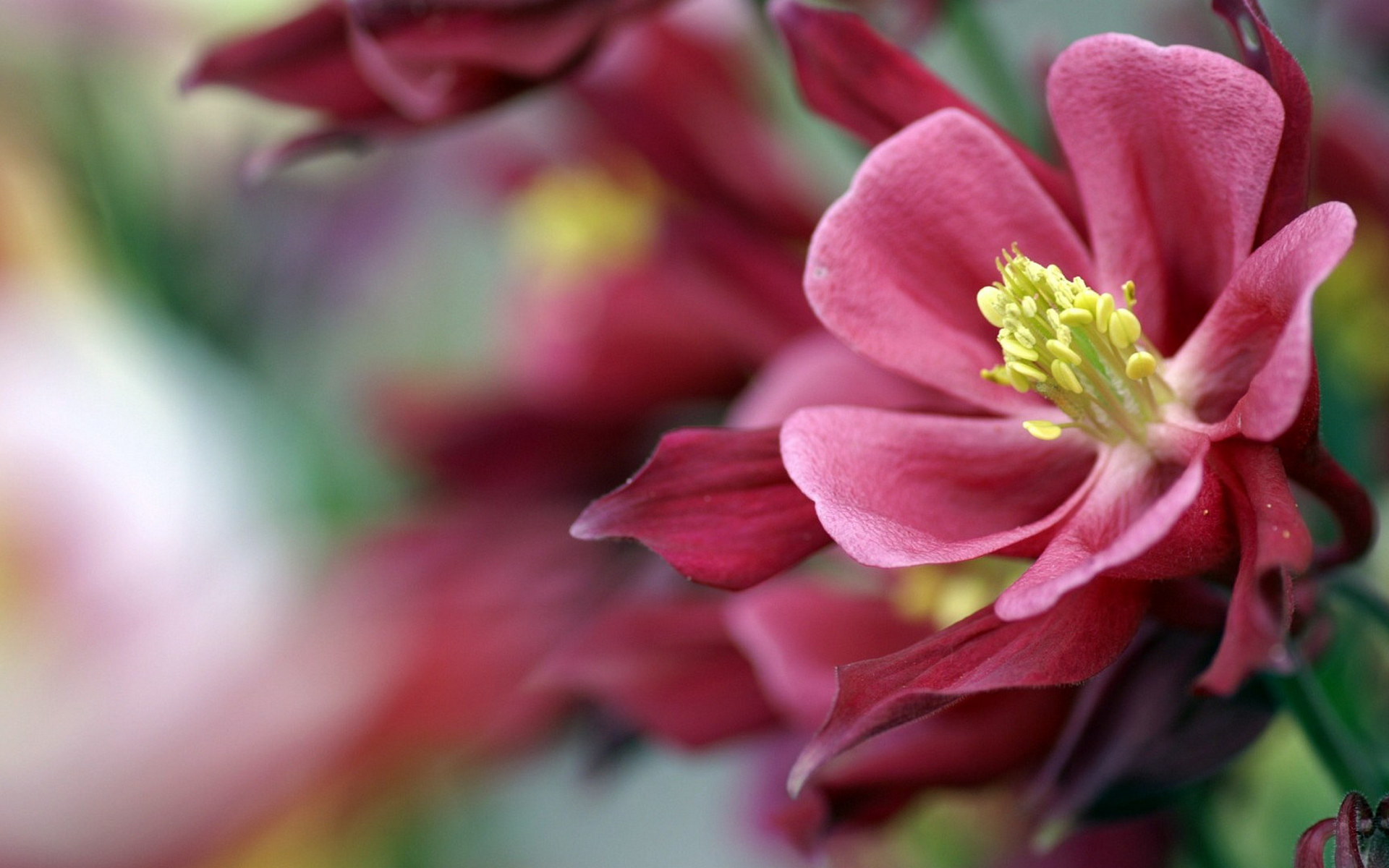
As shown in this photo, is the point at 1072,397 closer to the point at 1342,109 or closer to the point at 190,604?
the point at 1342,109

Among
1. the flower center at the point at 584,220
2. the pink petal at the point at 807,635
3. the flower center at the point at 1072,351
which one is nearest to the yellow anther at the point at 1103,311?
the flower center at the point at 1072,351

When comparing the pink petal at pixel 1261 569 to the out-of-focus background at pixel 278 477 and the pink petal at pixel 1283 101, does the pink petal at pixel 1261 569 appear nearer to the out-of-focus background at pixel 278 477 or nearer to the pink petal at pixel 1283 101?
the pink petal at pixel 1283 101

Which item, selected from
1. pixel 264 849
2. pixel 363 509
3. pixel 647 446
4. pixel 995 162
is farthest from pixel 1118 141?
pixel 363 509

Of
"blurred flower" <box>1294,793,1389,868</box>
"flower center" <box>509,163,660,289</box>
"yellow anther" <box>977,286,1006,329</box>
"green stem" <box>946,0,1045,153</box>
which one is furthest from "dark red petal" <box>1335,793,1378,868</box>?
"flower center" <box>509,163,660,289</box>

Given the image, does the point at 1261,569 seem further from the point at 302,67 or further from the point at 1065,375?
the point at 302,67

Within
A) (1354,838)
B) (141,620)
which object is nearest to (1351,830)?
(1354,838)
